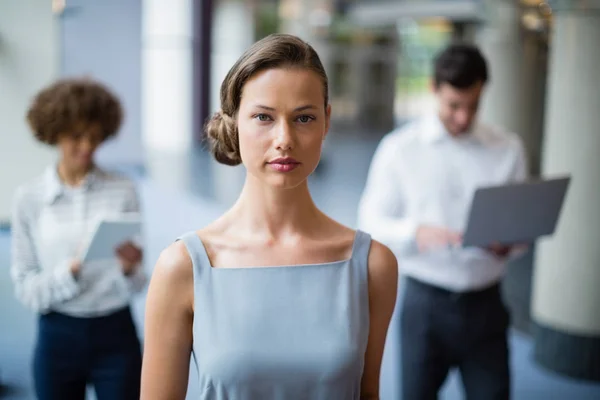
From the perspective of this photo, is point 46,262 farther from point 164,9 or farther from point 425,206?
point 164,9

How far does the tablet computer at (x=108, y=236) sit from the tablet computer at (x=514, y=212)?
112cm

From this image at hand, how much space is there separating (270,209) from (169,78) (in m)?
17.5

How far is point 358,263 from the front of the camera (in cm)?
153

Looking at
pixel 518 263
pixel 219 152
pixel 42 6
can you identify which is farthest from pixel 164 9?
pixel 219 152

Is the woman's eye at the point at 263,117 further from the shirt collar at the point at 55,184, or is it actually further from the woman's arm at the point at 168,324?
the shirt collar at the point at 55,184

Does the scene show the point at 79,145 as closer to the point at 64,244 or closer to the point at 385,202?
the point at 64,244

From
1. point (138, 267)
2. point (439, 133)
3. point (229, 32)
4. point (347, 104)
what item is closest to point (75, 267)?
point (138, 267)

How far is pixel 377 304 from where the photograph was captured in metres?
1.56

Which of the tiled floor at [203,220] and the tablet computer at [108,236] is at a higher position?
the tablet computer at [108,236]

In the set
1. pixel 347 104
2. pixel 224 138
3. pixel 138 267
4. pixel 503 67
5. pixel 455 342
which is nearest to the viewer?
pixel 224 138

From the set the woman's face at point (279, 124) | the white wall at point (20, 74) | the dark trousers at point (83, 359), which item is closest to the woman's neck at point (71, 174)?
the dark trousers at point (83, 359)

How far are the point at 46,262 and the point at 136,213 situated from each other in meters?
0.35

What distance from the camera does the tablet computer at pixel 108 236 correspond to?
2.49 m

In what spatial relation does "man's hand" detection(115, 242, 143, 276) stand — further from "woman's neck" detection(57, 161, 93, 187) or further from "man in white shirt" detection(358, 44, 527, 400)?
"man in white shirt" detection(358, 44, 527, 400)
